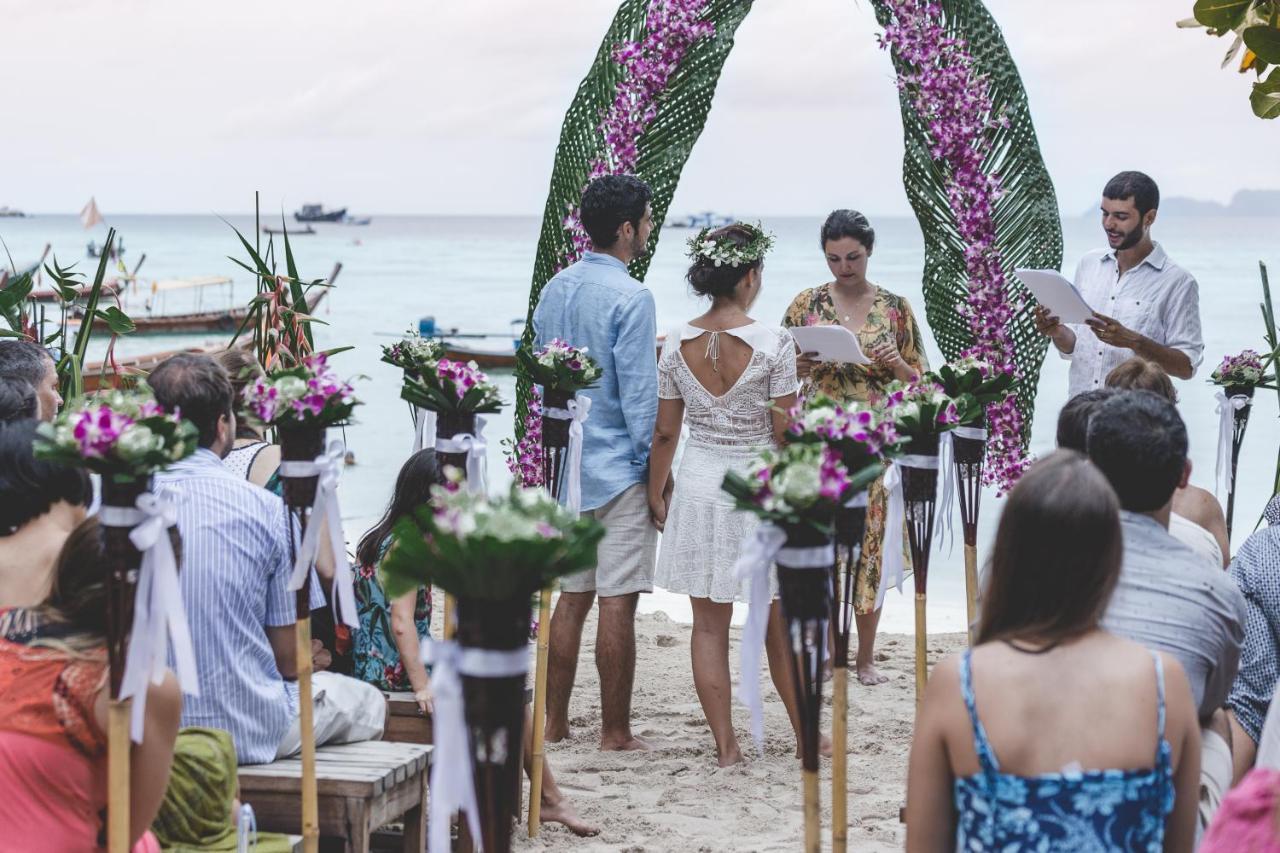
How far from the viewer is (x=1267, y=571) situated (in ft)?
10.3

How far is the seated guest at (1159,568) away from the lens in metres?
2.64

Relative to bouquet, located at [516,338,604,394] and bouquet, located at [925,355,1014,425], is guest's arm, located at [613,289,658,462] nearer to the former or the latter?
bouquet, located at [516,338,604,394]

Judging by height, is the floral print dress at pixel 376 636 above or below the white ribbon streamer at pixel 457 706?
below

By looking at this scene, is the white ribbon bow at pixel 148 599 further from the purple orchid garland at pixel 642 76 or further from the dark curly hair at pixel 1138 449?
the purple orchid garland at pixel 642 76

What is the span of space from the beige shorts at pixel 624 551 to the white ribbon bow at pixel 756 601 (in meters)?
2.23

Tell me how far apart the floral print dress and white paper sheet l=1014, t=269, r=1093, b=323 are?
2.31 metres

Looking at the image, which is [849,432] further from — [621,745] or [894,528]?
[621,745]

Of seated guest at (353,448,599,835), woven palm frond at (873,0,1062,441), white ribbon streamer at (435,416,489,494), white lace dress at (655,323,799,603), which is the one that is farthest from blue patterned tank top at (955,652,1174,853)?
woven palm frond at (873,0,1062,441)

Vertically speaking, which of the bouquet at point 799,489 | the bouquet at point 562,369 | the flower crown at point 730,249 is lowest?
the bouquet at point 799,489

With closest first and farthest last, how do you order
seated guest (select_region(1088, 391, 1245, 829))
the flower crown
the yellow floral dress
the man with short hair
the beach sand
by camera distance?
1. seated guest (select_region(1088, 391, 1245, 829))
2. the man with short hair
3. the beach sand
4. the flower crown
5. the yellow floral dress

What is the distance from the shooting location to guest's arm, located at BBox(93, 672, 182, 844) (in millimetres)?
2527

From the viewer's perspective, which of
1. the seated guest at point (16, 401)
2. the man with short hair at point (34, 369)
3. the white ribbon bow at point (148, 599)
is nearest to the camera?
the white ribbon bow at point (148, 599)

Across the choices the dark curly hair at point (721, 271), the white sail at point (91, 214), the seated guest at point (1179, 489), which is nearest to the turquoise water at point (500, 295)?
the dark curly hair at point (721, 271)

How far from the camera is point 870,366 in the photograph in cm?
549
